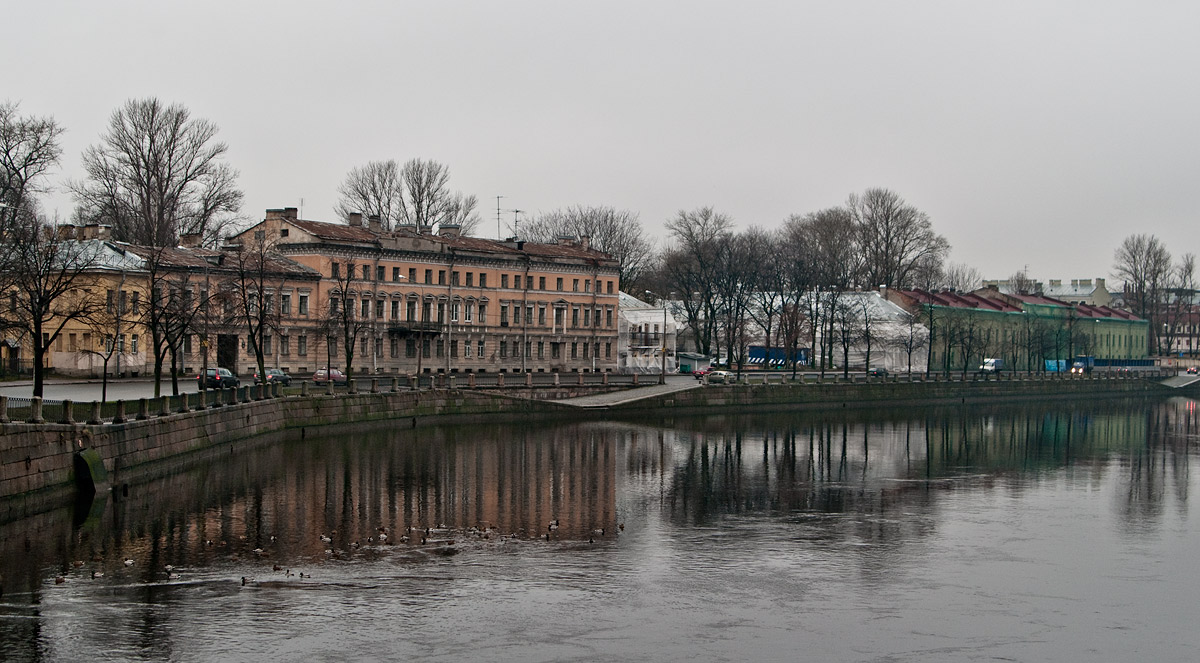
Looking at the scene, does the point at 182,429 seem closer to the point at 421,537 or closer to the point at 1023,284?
the point at 421,537

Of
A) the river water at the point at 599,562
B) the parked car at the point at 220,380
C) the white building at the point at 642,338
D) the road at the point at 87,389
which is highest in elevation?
the white building at the point at 642,338

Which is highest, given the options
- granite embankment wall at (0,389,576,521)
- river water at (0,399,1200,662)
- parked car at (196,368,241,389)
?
→ parked car at (196,368,241,389)

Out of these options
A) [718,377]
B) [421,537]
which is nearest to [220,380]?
[718,377]

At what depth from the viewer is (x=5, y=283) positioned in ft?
163

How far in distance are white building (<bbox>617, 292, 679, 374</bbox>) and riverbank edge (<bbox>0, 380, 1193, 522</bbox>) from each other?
746 inches

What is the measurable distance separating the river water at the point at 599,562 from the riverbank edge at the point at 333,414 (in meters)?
0.99

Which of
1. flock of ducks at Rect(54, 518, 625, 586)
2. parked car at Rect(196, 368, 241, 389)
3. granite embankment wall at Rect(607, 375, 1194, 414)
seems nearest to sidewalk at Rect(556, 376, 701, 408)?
granite embankment wall at Rect(607, 375, 1194, 414)

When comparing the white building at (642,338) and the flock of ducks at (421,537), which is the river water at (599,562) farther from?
the white building at (642,338)

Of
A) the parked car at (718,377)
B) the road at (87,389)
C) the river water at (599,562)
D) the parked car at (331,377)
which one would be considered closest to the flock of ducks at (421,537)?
the river water at (599,562)

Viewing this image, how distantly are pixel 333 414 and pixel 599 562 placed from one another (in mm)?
32243

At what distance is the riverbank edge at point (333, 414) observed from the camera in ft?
111

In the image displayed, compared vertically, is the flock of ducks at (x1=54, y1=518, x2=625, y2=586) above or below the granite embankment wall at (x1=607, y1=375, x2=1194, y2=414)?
below

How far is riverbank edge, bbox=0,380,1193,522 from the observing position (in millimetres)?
33906

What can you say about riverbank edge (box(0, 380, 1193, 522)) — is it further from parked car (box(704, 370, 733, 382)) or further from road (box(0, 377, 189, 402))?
road (box(0, 377, 189, 402))
